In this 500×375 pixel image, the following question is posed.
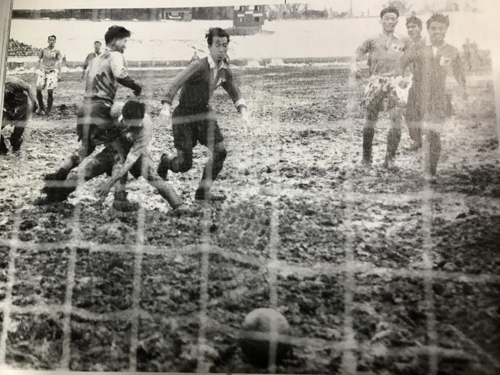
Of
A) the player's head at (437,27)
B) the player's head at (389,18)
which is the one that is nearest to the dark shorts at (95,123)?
the player's head at (389,18)

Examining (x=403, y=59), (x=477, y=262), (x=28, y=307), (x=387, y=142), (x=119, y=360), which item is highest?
(x=403, y=59)

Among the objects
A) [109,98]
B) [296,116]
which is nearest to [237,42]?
[296,116]

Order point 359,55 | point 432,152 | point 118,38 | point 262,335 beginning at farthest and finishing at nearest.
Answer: point 118,38 < point 359,55 < point 432,152 < point 262,335

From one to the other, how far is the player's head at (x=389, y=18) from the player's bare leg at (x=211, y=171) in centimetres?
82

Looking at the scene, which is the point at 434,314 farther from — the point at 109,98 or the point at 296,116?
the point at 109,98

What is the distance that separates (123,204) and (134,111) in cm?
39

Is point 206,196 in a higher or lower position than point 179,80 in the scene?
lower

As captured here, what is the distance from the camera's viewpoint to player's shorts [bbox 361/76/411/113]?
6.16 ft

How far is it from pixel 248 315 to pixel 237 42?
1.11 m

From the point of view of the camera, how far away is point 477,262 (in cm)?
171

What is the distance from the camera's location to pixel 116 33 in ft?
6.66

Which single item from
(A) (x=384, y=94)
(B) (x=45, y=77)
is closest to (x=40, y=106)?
(B) (x=45, y=77)

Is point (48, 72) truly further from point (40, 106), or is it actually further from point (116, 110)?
point (116, 110)

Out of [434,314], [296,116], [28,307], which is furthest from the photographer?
[296,116]
